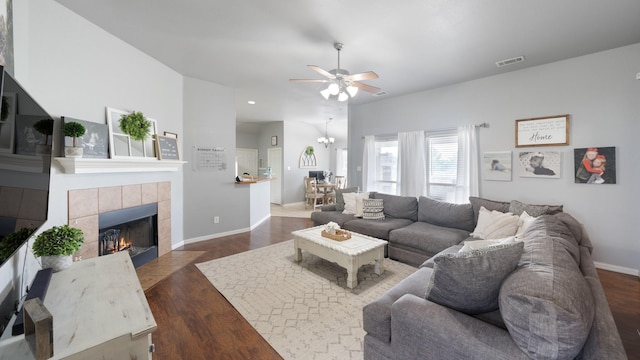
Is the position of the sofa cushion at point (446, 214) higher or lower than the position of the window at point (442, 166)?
lower

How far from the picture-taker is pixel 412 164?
4.76 m

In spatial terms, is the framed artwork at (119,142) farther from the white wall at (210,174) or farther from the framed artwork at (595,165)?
the framed artwork at (595,165)

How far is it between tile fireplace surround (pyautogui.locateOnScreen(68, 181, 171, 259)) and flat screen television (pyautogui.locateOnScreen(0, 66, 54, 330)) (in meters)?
1.21

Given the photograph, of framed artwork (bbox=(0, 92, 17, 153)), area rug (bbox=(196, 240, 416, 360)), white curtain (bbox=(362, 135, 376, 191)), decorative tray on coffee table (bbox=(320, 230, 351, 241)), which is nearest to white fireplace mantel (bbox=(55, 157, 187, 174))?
area rug (bbox=(196, 240, 416, 360))

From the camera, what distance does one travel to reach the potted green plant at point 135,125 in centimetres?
293

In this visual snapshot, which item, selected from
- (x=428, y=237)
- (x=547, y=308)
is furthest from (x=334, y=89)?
(x=547, y=308)

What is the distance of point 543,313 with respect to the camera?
932 millimetres

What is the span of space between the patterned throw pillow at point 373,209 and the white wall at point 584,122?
166 cm

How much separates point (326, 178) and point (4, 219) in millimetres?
8111

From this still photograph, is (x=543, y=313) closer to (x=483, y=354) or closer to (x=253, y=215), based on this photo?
(x=483, y=354)

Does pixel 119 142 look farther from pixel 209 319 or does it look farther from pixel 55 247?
pixel 209 319

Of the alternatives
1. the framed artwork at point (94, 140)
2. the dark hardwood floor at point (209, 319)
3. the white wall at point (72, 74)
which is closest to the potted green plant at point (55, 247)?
the white wall at point (72, 74)

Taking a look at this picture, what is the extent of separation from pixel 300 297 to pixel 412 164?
337cm

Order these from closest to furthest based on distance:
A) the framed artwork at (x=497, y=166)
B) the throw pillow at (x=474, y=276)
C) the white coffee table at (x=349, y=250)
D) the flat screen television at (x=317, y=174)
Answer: the throw pillow at (x=474, y=276)
the white coffee table at (x=349, y=250)
the framed artwork at (x=497, y=166)
the flat screen television at (x=317, y=174)
